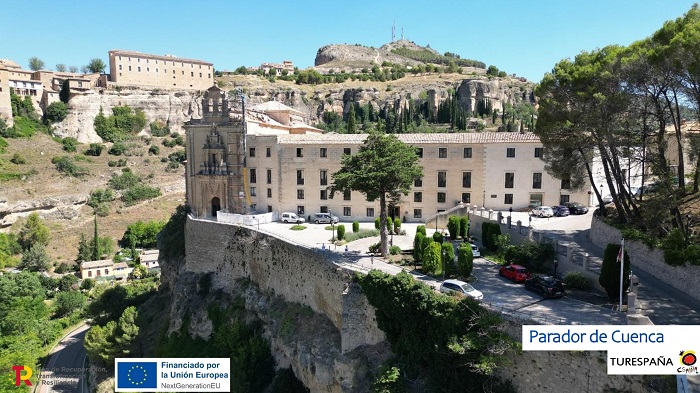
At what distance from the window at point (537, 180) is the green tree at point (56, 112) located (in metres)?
104

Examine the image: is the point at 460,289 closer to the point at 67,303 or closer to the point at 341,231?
the point at 341,231

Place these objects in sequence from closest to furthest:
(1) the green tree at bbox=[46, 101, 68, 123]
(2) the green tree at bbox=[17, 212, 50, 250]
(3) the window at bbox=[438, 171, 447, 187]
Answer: (3) the window at bbox=[438, 171, 447, 187], (2) the green tree at bbox=[17, 212, 50, 250], (1) the green tree at bbox=[46, 101, 68, 123]

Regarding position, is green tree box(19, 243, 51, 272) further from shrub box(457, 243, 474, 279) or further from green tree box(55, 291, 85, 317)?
shrub box(457, 243, 474, 279)

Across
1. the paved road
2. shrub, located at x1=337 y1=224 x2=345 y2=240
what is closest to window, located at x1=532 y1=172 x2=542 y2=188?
shrub, located at x1=337 y1=224 x2=345 y2=240

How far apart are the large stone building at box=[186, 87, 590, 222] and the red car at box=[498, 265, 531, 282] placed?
53.6 feet

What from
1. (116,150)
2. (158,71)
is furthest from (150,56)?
(116,150)

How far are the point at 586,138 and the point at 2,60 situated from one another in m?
124

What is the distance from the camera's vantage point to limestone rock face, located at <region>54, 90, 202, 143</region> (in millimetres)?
100875

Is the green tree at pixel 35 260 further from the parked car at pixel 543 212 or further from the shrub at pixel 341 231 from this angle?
the parked car at pixel 543 212

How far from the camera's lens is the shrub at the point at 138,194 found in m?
84.8

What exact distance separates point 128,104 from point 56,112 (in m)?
15.5

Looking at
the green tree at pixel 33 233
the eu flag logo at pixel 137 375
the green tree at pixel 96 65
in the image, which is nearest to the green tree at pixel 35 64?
the green tree at pixel 96 65

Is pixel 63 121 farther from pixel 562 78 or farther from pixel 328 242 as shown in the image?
pixel 562 78

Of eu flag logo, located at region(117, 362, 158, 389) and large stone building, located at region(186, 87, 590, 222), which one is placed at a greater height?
large stone building, located at region(186, 87, 590, 222)
